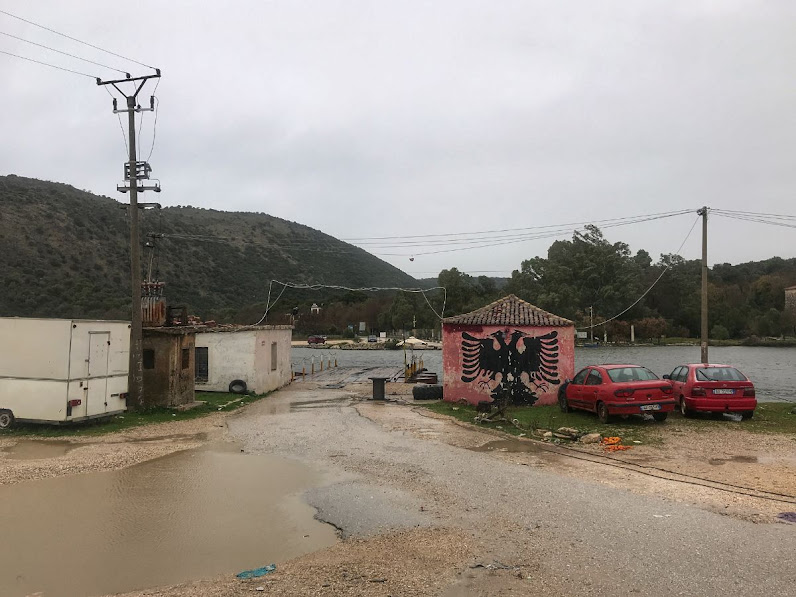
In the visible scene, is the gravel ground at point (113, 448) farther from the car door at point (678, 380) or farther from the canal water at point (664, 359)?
the canal water at point (664, 359)

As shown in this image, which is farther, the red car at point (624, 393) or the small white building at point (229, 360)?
the small white building at point (229, 360)

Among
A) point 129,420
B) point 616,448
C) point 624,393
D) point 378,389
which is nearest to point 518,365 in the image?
point 624,393

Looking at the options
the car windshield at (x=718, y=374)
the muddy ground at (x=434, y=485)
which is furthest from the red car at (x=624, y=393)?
the car windshield at (x=718, y=374)

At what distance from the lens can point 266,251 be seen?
9219 cm

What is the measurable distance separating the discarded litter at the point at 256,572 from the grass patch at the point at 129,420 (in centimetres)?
1048

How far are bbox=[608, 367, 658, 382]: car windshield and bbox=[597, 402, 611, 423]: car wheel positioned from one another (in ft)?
2.31

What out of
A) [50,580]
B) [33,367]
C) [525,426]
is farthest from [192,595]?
A: [33,367]

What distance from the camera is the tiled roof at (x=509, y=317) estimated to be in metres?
19.2

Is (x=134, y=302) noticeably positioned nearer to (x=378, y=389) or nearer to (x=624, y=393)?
(x=378, y=389)

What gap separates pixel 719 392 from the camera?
14.5 m

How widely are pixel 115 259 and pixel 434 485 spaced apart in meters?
61.5

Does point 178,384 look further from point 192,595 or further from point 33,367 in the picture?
point 192,595

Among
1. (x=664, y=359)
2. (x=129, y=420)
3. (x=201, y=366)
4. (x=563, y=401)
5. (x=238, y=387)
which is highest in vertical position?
(x=201, y=366)

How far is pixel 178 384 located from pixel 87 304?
36.8 m
